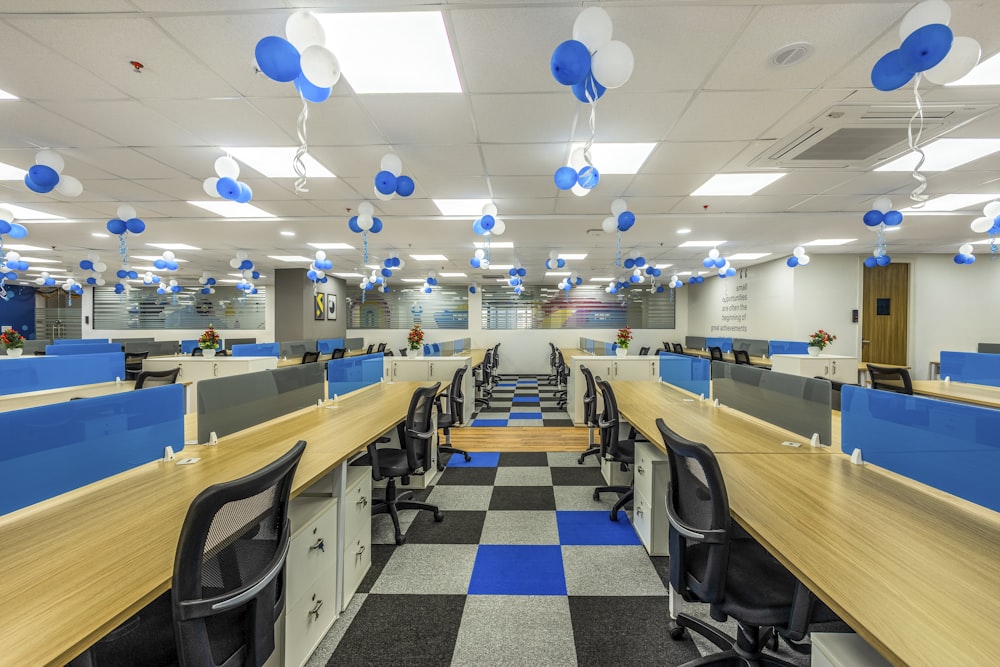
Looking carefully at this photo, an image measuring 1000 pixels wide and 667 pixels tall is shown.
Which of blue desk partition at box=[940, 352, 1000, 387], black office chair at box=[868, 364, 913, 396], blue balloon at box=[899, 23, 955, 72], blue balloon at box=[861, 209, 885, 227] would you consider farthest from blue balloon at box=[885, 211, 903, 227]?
blue balloon at box=[899, 23, 955, 72]

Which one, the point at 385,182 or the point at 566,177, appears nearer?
the point at 566,177

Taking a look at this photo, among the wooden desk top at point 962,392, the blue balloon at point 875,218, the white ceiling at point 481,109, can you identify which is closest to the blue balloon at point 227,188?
the white ceiling at point 481,109

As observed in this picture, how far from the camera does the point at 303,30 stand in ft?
5.56

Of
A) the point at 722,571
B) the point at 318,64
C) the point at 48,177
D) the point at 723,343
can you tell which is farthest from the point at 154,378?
the point at 723,343

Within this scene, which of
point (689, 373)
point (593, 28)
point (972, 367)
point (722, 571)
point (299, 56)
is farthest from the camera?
point (972, 367)

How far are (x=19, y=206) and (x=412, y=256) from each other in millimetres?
5033

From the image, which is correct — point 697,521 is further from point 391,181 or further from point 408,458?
point 391,181

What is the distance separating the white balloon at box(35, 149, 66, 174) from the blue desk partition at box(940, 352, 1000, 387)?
28.3 feet

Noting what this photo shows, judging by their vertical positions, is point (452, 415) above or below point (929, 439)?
below

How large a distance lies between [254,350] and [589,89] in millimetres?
6512

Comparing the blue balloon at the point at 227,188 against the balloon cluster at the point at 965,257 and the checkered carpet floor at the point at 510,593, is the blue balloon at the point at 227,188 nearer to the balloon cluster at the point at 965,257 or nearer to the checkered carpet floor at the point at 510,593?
the checkered carpet floor at the point at 510,593

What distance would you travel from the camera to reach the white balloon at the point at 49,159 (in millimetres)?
3133

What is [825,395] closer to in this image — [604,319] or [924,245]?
[924,245]

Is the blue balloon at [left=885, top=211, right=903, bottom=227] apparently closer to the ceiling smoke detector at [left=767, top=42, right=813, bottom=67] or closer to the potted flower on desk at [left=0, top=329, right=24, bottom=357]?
the ceiling smoke detector at [left=767, top=42, right=813, bottom=67]
